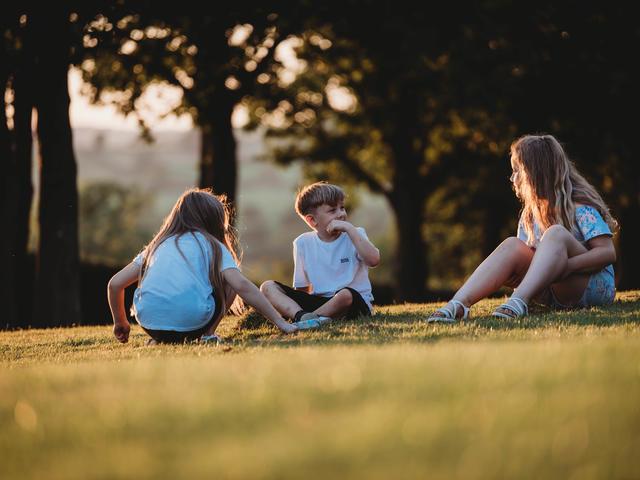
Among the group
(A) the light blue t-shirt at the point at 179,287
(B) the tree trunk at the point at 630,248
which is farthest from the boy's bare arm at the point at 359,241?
(B) the tree trunk at the point at 630,248

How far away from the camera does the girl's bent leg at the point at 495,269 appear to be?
7.68m

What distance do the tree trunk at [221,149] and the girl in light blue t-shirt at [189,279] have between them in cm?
1143

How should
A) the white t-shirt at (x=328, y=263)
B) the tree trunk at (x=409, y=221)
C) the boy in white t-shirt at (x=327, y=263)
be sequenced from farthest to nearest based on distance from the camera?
the tree trunk at (x=409, y=221) < the white t-shirt at (x=328, y=263) < the boy in white t-shirt at (x=327, y=263)

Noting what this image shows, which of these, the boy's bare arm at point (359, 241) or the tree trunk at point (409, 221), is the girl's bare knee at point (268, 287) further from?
the tree trunk at point (409, 221)

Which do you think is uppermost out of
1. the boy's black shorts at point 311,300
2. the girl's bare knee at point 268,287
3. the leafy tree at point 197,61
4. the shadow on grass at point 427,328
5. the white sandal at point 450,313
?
the leafy tree at point 197,61

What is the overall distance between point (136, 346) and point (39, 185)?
320 inches

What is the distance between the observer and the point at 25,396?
13.1 feet

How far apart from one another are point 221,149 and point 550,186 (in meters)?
12.9

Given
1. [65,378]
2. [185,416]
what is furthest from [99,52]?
[185,416]

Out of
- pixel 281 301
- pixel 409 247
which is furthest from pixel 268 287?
pixel 409 247

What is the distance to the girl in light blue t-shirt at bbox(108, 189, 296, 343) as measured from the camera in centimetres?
734

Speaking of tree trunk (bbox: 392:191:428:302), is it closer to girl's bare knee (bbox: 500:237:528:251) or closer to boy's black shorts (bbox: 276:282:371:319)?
boy's black shorts (bbox: 276:282:371:319)

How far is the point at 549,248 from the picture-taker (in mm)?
7309

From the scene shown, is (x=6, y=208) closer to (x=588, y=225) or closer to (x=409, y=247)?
(x=588, y=225)
